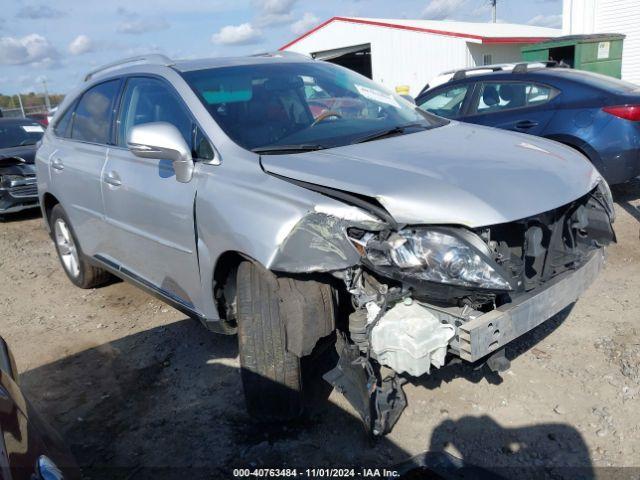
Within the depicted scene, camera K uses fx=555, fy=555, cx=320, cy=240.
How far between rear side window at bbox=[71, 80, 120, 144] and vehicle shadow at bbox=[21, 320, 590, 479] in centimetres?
160

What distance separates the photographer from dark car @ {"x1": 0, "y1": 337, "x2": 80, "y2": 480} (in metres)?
1.59

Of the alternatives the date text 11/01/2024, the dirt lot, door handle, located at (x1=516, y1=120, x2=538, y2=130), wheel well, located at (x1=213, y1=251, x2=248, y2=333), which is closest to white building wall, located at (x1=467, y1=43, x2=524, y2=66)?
door handle, located at (x1=516, y1=120, x2=538, y2=130)

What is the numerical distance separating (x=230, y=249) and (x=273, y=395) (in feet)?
2.49

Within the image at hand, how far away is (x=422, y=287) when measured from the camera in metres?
2.28

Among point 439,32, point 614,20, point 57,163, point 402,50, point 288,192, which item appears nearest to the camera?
point 288,192

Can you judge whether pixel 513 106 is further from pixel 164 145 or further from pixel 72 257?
pixel 72 257

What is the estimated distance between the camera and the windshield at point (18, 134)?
920 cm

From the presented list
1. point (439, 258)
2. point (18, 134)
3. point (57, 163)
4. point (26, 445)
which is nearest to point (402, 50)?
point (18, 134)

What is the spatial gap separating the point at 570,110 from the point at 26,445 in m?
5.82

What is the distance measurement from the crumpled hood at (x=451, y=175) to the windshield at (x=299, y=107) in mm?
258

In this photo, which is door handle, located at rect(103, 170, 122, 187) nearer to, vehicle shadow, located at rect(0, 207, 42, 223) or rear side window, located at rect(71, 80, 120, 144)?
rear side window, located at rect(71, 80, 120, 144)

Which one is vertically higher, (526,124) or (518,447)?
(526,124)

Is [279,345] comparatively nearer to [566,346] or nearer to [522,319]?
[522,319]

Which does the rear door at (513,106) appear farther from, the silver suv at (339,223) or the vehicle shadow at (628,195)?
the silver suv at (339,223)
